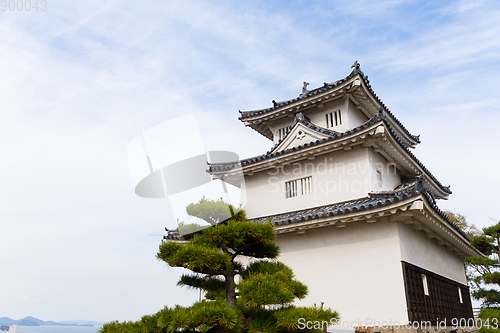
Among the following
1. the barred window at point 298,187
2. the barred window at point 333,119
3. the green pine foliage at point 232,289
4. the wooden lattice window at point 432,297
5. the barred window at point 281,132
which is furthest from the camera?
the barred window at point 281,132

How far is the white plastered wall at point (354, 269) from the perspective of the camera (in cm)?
1003

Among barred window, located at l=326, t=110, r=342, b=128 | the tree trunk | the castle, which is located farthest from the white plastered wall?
barred window, located at l=326, t=110, r=342, b=128

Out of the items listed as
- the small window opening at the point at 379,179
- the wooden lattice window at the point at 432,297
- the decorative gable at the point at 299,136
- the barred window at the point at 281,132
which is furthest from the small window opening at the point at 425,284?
the barred window at the point at 281,132

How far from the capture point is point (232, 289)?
7.45 metres

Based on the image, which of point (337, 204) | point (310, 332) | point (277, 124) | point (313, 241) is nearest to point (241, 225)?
point (310, 332)

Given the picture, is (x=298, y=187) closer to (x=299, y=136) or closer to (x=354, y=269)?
(x=299, y=136)

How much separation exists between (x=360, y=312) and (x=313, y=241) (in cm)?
259

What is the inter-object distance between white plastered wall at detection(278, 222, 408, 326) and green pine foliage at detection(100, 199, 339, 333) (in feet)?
12.9

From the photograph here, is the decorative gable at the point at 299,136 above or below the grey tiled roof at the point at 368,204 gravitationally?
above

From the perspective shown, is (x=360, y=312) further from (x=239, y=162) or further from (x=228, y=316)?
(x=239, y=162)

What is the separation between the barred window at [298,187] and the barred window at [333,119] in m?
2.99

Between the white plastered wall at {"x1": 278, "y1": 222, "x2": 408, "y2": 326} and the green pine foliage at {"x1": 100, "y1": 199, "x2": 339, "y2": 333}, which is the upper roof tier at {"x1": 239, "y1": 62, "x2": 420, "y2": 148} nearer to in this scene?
the white plastered wall at {"x1": 278, "y1": 222, "x2": 408, "y2": 326}

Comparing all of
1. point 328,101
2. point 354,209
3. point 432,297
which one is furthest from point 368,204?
point 328,101

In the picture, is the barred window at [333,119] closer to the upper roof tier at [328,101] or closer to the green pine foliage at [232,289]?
the upper roof tier at [328,101]
